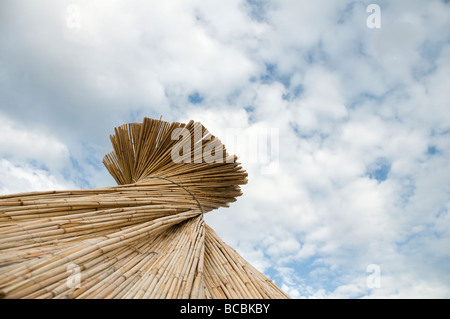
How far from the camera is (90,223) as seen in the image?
1.99m

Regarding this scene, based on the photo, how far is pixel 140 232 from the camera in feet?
7.03

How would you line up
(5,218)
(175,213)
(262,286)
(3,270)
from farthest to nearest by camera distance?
(175,213), (262,286), (5,218), (3,270)

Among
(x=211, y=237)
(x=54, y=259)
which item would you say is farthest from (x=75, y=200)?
(x=211, y=237)

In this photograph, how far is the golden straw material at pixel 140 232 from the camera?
1.60 meters

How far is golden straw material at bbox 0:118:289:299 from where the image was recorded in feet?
5.24
